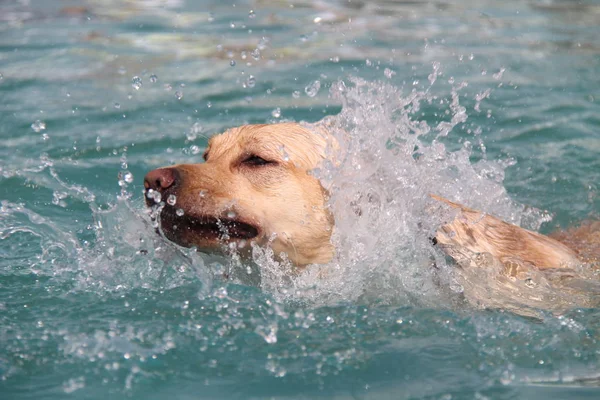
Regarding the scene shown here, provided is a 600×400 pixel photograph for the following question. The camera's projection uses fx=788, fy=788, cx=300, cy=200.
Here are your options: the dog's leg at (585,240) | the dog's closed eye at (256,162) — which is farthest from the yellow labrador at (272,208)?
the dog's leg at (585,240)

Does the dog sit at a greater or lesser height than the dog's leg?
greater

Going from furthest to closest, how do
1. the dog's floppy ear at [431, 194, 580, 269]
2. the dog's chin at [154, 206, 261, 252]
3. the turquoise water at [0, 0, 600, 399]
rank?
1. the dog's floppy ear at [431, 194, 580, 269]
2. the dog's chin at [154, 206, 261, 252]
3. the turquoise water at [0, 0, 600, 399]

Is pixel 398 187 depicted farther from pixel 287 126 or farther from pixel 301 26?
pixel 301 26

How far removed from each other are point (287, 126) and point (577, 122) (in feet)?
14.9

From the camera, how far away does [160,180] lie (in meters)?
4.00

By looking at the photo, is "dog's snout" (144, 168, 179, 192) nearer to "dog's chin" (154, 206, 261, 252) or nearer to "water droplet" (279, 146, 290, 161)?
"dog's chin" (154, 206, 261, 252)

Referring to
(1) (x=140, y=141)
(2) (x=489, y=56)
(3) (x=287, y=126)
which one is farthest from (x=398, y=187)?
(2) (x=489, y=56)

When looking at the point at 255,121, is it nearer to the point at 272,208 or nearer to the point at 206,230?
the point at 272,208

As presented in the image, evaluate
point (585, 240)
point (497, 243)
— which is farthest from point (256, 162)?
point (585, 240)

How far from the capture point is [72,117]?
8.30 m

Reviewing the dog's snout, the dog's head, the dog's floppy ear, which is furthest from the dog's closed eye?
the dog's floppy ear

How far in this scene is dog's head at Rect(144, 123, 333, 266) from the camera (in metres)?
4.02

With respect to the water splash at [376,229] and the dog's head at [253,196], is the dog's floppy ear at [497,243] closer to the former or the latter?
the water splash at [376,229]

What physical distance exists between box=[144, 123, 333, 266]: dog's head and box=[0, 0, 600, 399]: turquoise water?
1.11 ft
